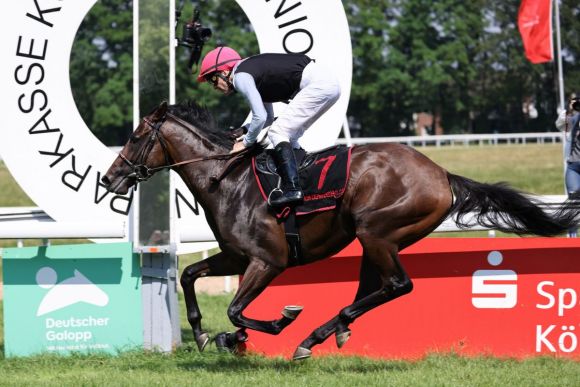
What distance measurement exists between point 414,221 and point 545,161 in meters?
23.7

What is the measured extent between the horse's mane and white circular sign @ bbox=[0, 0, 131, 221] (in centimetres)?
137

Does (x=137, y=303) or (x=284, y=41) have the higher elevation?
(x=284, y=41)

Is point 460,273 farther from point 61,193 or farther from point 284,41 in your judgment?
point 61,193

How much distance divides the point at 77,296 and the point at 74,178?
0.98 m

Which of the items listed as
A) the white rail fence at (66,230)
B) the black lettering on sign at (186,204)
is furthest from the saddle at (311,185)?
the black lettering on sign at (186,204)

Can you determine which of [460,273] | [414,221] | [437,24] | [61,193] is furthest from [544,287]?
[437,24]

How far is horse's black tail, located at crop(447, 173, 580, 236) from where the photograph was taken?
6.56 meters

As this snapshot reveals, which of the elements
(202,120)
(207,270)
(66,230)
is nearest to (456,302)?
(207,270)

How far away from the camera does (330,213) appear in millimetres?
6391

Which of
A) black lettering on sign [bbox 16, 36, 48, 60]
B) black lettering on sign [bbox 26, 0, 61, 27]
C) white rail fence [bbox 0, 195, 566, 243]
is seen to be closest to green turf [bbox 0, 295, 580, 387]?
white rail fence [bbox 0, 195, 566, 243]

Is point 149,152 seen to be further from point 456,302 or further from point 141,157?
point 456,302

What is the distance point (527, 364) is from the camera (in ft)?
21.9

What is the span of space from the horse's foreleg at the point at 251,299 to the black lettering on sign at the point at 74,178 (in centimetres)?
221

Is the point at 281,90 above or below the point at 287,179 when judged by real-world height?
above
